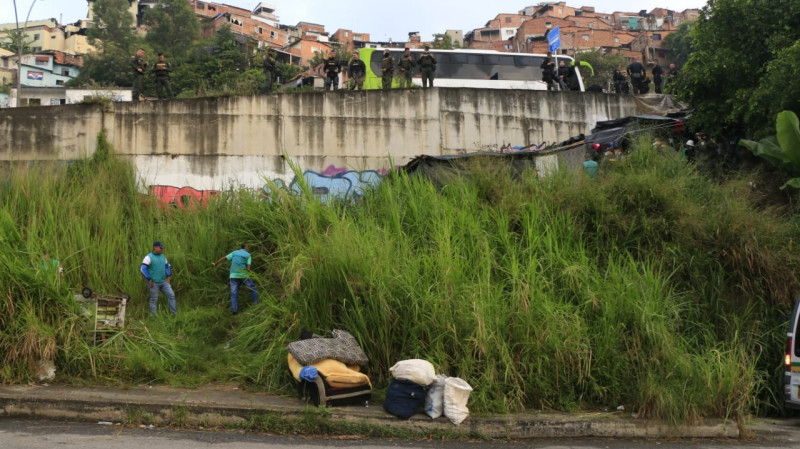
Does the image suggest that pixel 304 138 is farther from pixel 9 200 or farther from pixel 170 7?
pixel 170 7

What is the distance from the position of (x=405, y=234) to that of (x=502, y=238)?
53.0 inches

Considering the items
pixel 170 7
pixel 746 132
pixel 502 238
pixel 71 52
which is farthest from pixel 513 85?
pixel 71 52

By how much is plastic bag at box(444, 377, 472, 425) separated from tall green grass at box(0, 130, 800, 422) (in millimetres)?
314

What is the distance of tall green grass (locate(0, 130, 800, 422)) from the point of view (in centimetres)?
710

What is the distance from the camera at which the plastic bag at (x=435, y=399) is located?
6.46 meters

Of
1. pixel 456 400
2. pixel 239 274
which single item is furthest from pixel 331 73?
pixel 456 400

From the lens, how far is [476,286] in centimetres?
768

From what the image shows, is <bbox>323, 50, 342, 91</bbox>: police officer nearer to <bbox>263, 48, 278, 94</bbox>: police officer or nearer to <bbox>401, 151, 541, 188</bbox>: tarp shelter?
<bbox>263, 48, 278, 94</bbox>: police officer

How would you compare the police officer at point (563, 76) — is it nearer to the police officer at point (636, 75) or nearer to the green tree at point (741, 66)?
the police officer at point (636, 75)

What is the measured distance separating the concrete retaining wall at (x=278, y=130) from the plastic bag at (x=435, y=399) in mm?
9422

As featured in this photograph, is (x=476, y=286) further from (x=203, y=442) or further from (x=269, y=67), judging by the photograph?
(x=269, y=67)

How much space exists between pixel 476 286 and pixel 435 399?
1.63 m

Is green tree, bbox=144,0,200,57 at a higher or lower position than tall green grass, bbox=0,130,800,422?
higher

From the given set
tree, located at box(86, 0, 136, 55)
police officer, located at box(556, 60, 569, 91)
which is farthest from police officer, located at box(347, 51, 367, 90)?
tree, located at box(86, 0, 136, 55)
